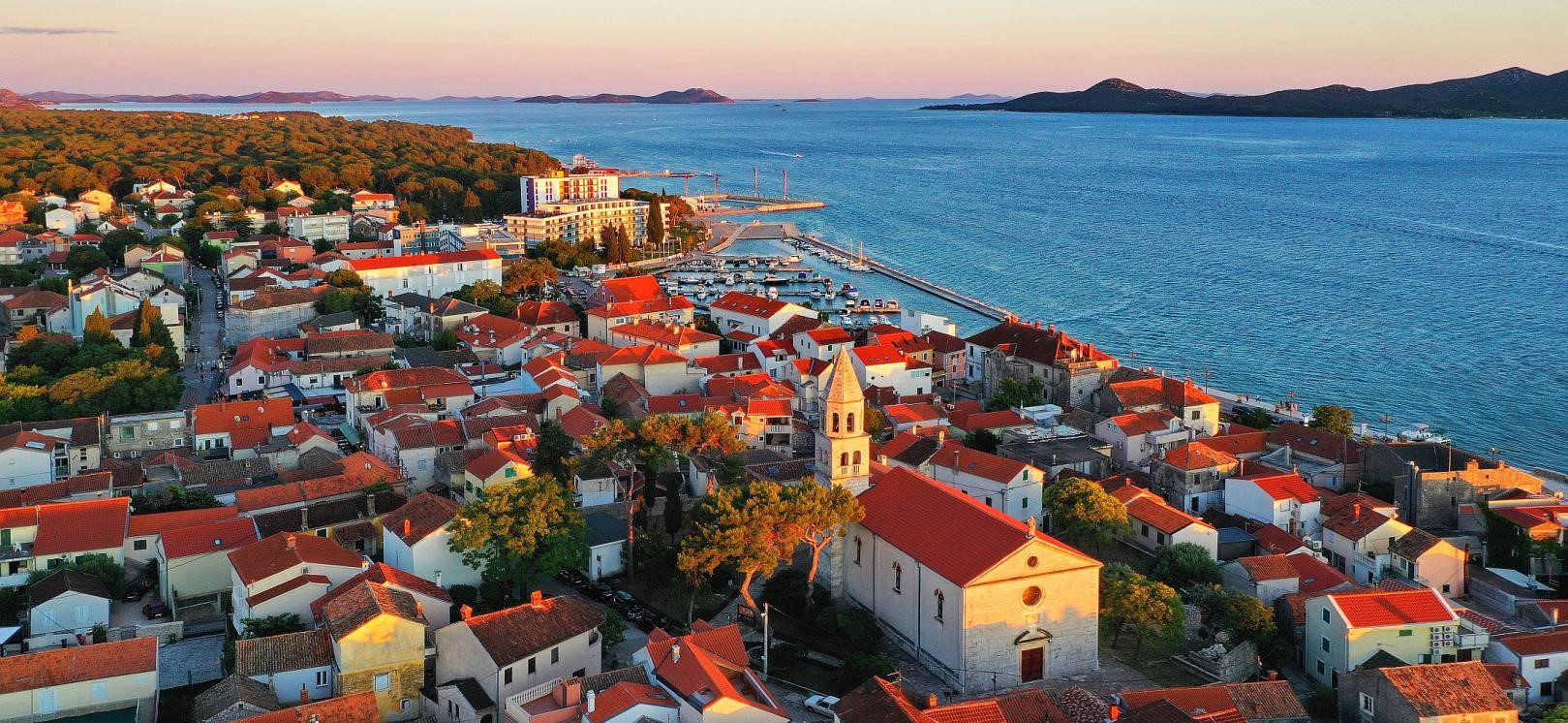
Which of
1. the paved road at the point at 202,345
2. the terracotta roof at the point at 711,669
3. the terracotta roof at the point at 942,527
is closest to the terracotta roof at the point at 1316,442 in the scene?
the terracotta roof at the point at 942,527

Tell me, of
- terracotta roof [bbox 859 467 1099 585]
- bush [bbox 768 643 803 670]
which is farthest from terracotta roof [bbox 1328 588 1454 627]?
bush [bbox 768 643 803 670]

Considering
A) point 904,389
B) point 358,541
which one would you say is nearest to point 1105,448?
point 904,389

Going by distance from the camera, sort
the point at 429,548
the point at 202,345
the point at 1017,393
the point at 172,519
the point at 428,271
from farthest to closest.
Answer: the point at 428,271 < the point at 202,345 < the point at 1017,393 < the point at 172,519 < the point at 429,548

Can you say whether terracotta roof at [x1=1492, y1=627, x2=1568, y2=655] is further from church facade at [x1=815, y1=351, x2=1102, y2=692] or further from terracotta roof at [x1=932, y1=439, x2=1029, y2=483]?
terracotta roof at [x1=932, y1=439, x2=1029, y2=483]

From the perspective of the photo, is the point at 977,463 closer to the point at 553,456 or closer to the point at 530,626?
the point at 553,456

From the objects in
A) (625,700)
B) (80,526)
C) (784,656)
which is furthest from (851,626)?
(80,526)

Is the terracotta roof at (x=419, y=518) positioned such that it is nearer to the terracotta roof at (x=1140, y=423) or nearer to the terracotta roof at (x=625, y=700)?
the terracotta roof at (x=625, y=700)
